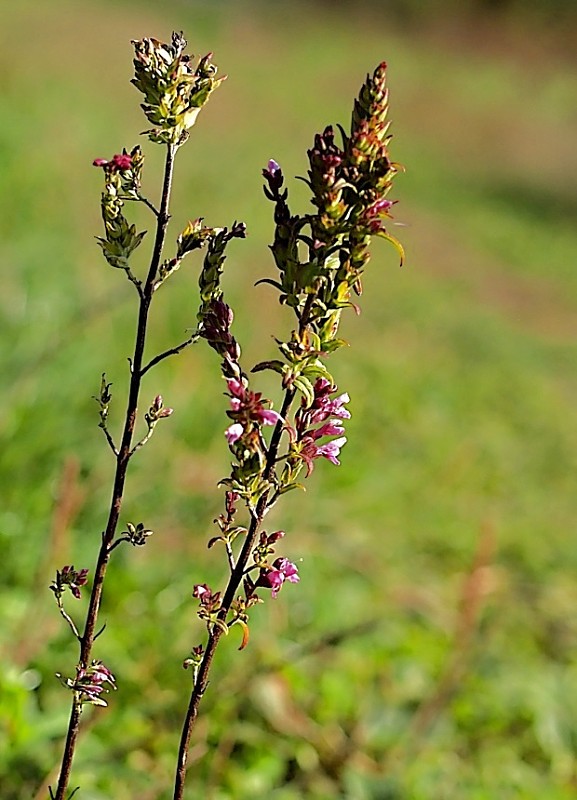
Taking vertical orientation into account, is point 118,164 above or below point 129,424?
above

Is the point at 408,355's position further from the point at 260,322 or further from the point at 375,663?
the point at 375,663

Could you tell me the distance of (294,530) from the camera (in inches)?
138

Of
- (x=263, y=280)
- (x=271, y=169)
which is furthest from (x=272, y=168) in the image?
(x=263, y=280)

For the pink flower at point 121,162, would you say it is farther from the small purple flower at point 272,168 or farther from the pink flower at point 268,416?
the pink flower at point 268,416

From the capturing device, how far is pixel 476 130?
79.4 feet

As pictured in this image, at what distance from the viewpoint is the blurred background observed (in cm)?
242

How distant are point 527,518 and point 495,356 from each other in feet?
13.6

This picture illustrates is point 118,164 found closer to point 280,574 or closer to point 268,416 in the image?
point 268,416

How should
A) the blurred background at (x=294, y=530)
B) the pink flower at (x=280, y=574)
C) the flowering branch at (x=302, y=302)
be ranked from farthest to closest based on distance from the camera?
1. the blurred background at (x=294, y=530)
2. the pink flower at (x=280, y=574)
3. the flowering branch at (x=302, y=302)

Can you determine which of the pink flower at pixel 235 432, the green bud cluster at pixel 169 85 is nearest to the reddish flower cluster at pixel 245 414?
the pink flower at pixel 235 432

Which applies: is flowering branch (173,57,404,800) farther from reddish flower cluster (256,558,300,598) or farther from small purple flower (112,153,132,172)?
small purple flower (112,153,132,172)

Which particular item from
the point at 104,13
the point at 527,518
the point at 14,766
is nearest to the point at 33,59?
the point at 104,13

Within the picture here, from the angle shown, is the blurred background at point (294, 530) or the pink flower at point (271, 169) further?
the blurred background at point (294, 530)

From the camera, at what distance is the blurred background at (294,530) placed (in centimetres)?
242
